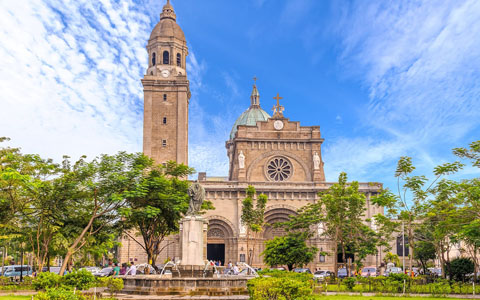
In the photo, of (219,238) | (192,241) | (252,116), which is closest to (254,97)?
(252,116)

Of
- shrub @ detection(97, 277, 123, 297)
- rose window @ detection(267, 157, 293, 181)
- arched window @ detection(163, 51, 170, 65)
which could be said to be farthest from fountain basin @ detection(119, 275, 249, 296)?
arched window @ detection(163, 51, 170, 65)

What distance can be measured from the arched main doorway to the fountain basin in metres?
35.4

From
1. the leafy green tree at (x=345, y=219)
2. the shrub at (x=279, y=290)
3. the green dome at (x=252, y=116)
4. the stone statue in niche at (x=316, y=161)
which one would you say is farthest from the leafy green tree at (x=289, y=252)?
the green dome at (x=252, y=116)

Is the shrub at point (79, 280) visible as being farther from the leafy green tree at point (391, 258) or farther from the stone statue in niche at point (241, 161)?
the leafy green tree at point (391, 258)

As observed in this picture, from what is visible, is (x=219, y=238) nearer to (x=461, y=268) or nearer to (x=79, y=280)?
(x=461, y=268)

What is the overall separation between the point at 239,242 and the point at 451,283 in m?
30.2

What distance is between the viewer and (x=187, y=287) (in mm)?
17203

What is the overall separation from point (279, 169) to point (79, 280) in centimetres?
3931

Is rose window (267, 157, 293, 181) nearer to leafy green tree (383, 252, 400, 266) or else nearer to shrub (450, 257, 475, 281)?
leafy green tree (383, 252, 400, 266)

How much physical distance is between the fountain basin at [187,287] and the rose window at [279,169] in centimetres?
3817

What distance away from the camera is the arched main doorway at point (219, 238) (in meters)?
53.2

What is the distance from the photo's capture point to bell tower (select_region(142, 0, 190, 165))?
180 feet

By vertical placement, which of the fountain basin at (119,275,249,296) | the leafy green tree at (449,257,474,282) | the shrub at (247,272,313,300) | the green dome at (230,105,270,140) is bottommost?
the leafy green tree at (449,257,474,282)

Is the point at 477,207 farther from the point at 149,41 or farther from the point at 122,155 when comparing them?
the point at 149,41
